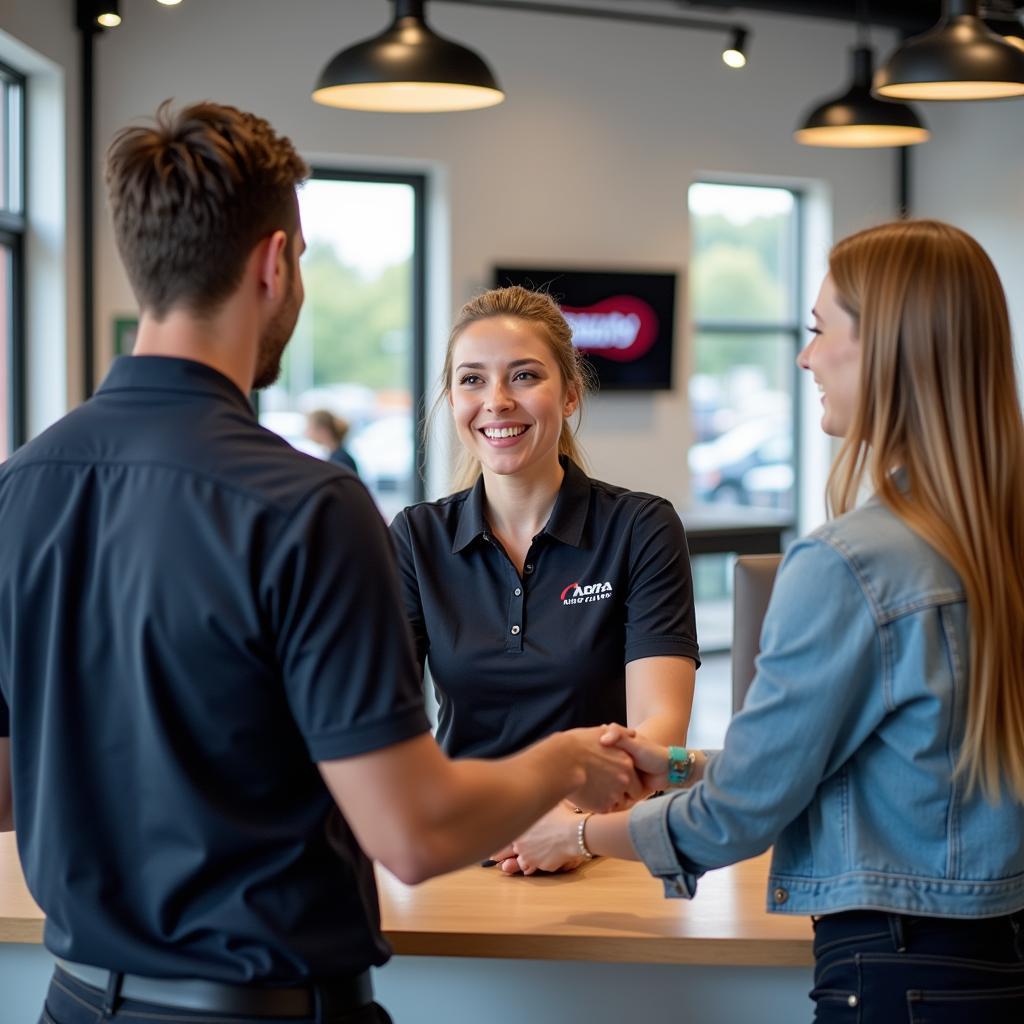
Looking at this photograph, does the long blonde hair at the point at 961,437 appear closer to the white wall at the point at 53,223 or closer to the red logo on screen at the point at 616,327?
the white wall at the point at 53,223

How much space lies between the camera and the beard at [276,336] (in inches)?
52.4

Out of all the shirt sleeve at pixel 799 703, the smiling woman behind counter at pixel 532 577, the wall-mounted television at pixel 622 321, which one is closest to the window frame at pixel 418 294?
the wall-mounted television at pixel 622 321

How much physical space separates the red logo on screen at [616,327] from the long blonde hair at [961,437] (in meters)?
5.85

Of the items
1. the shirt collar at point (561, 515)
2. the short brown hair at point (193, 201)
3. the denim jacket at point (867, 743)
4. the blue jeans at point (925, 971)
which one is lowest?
the blue jeans at point (925, 971)

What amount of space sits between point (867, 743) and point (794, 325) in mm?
6957

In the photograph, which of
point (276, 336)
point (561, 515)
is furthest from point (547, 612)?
point (276, 336)

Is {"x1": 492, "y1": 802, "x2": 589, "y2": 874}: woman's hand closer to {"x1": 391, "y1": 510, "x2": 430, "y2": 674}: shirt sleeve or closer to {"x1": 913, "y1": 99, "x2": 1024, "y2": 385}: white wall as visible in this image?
{"x1": 391, "y1": 510, "x2": 430, "y2": 674}: shirt sleeve

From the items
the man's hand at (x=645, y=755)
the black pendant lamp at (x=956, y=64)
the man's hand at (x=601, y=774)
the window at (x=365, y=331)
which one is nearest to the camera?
the man's hand at (x=601, y=774)

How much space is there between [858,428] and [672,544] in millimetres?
903

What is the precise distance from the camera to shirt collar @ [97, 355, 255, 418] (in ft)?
4.15

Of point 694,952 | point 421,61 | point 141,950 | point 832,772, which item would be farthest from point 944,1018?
point 421,61

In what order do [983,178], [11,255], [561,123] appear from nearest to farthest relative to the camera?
[11,255] < [561,123] < [983,178]

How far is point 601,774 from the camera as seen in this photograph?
1633 millimetres

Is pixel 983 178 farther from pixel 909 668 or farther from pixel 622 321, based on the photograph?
pixel 909 668
